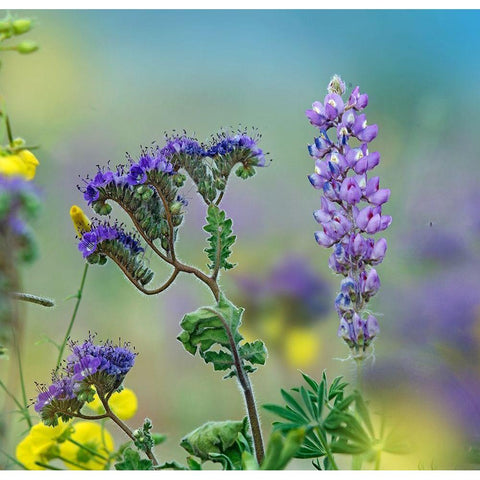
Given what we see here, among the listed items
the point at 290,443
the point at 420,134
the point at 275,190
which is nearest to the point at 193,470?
the point at 290,443

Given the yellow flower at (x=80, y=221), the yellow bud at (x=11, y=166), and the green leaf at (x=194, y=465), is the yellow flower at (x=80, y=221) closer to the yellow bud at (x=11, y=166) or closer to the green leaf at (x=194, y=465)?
the yellow bud at (x=11, y=166)

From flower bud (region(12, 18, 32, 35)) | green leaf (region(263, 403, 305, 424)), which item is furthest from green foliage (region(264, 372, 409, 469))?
flower bud (region(12, 18, 32, 35))

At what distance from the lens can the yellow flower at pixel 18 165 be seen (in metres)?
0.86

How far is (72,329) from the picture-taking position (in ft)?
3.43

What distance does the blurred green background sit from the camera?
3.43ft

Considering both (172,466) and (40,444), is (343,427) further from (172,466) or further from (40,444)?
(40,444)

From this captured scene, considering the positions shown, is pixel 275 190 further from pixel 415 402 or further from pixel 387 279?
pixel 415 402

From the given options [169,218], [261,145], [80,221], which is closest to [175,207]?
[169,218]

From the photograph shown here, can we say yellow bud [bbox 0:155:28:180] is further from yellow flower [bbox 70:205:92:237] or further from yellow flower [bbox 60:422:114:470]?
yellow flower [bbox 60:422:114:470]

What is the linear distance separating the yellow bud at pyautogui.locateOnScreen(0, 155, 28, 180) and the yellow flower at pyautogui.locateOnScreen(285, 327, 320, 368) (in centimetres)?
38

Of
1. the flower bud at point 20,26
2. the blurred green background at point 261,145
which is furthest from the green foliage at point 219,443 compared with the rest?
the flower bud at point 20,26

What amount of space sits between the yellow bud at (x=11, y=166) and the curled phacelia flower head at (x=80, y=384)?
0.20 m

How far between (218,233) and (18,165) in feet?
0.71

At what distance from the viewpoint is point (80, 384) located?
868 mm
